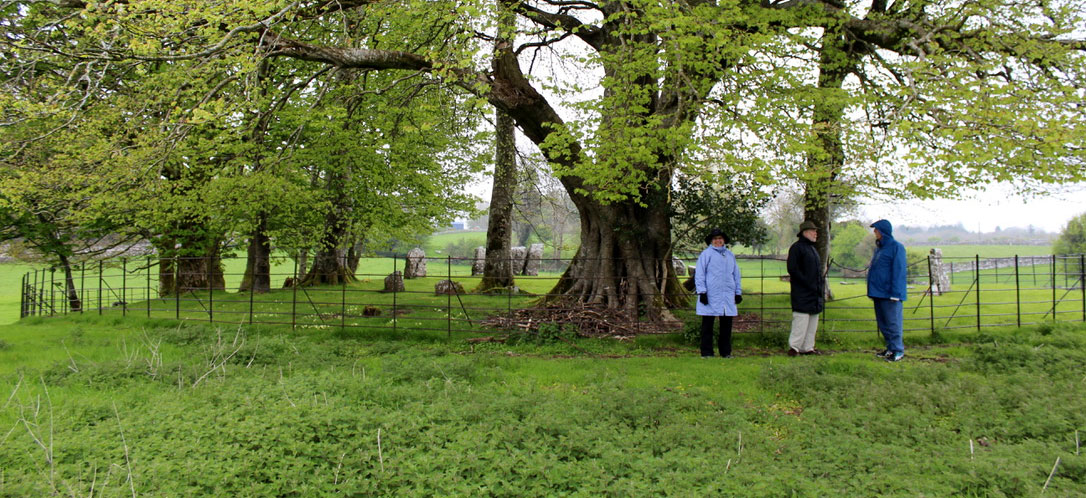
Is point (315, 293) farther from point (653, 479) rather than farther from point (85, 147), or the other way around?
point (653, 479)

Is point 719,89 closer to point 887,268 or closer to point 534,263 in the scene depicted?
point 887,268

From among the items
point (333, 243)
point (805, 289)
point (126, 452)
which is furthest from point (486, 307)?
point (126, 452)

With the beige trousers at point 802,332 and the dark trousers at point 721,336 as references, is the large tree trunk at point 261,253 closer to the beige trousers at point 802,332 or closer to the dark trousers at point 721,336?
the dark trousers at point 721,336

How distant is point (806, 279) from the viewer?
8602mm

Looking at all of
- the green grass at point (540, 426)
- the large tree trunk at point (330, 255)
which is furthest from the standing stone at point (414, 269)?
the green grass at point (540, 426)

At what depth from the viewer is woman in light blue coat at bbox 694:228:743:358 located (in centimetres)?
866

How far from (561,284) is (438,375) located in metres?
6.52

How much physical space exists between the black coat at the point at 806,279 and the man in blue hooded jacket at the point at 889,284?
2.77 ft

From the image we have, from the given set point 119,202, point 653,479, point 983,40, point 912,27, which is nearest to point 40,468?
→ point 653,479

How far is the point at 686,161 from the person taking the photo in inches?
331

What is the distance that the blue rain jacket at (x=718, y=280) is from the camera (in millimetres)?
8648

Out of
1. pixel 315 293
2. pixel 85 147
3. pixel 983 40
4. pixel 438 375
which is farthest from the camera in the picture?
pixel 315 293

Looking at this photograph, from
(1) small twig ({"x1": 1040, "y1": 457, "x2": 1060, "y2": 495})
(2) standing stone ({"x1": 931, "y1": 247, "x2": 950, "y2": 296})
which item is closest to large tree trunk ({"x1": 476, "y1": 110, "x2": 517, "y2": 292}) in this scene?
(2) standing stone ({"x1": 931, "y1": 247, "x2": 950, "y2": 296})

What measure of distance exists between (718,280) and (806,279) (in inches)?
49.6
